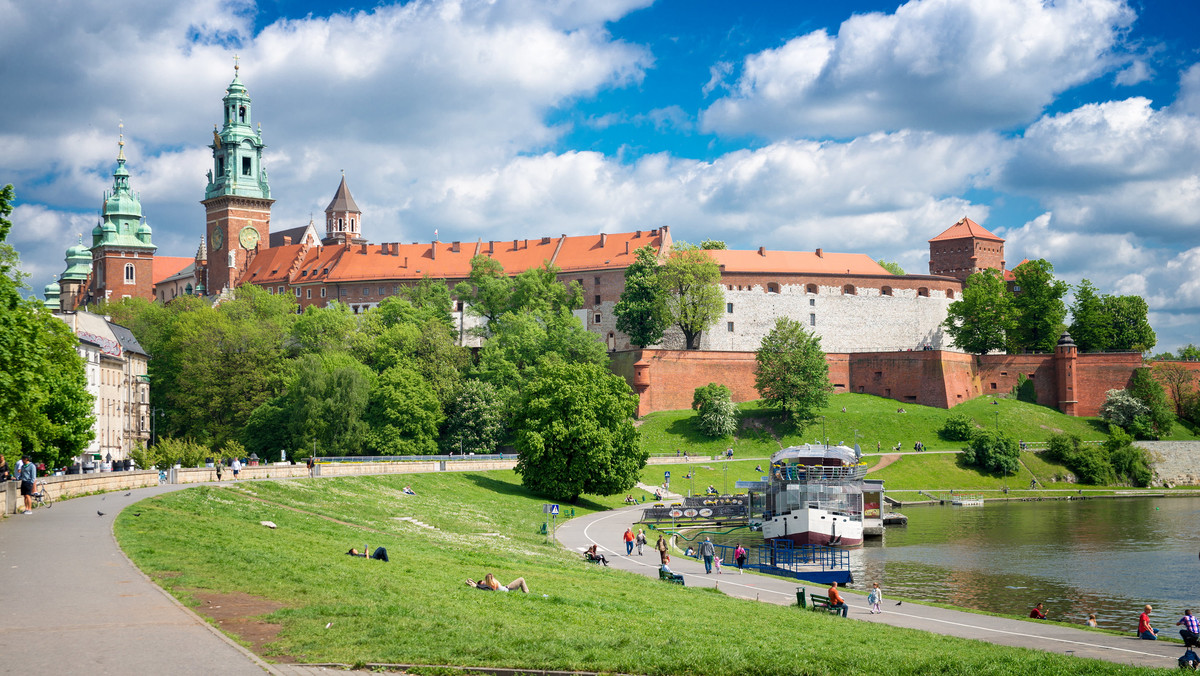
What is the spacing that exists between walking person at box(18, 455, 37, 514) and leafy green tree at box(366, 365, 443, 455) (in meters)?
37.8

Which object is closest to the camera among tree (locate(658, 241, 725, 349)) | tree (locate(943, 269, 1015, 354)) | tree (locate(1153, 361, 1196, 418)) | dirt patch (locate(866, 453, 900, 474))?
dirt patch (locate(866, 453, 900, 474))

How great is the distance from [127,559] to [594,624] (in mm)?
8101

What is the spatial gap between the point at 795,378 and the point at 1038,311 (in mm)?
28994

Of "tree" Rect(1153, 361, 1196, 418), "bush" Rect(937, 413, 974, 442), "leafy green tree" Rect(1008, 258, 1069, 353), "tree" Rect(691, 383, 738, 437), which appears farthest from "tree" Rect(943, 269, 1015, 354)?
"tree" Rect(691, 383, 738, 437)

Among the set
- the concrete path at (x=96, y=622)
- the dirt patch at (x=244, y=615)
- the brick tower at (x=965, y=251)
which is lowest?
the dirt patch at (x=244, y=615)

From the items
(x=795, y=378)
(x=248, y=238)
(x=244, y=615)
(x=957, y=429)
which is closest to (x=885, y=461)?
(x=957, y=429)

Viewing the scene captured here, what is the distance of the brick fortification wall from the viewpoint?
8488 cm

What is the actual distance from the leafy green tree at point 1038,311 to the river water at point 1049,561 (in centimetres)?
3205

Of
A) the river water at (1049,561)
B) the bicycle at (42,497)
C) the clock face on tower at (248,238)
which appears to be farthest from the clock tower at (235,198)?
the bicycle at (42,497)

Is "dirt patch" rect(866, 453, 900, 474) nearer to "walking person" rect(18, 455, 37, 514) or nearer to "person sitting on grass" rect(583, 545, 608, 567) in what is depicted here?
"person sitting on grass" rect(583, 545, 608, 567)

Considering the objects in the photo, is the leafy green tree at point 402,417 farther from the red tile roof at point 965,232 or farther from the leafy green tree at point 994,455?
the red tile roof at point 965,232

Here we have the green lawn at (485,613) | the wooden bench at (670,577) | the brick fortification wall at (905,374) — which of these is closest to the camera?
the green lawn at (485,613)

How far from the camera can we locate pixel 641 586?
82.6ft

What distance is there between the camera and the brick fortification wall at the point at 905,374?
278ft
